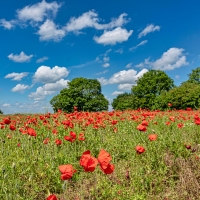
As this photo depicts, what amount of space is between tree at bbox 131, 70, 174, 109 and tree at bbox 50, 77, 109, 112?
5599mm

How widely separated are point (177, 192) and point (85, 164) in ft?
7.02

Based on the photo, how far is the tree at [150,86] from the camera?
4391 centimetres

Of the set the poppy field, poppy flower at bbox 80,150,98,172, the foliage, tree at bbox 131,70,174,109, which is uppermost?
tree at bbox 131,70,174,109

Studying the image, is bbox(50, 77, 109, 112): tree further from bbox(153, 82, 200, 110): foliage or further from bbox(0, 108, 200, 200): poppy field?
bbox(0, 108, 200, 200): poppy field

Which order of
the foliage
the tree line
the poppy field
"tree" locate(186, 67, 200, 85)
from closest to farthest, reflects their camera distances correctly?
the poppy field → the foliage → the tree line → "tree" locate(186, 67, 200, 85)

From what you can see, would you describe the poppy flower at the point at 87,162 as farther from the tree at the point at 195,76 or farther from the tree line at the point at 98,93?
the tree at the point at 195,76

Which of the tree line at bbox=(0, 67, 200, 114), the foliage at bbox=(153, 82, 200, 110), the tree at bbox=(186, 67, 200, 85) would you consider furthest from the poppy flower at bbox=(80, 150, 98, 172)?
the tree at bbox=(186, 67, 200, 85)

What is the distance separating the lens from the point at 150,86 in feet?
144

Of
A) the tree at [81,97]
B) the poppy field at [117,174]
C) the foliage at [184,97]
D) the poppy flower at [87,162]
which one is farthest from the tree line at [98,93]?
the poppy flower at [87,162]

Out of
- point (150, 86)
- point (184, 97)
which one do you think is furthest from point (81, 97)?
point (184, 97)

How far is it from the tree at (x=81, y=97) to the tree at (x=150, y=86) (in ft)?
18.4

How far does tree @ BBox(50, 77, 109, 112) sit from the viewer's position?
44.0 meters

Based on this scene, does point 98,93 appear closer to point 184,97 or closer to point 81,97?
point 81,97

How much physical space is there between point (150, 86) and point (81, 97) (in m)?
12.4
